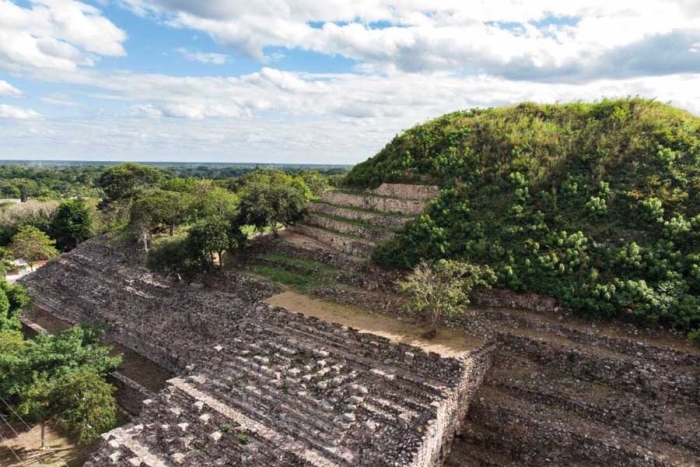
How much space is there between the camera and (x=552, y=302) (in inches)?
575

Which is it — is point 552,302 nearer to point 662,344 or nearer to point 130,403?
point 662,344

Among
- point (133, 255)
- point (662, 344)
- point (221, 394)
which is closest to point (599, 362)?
point (662, 344)

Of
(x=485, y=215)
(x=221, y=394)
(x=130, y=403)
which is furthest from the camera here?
(x=485, y=215)

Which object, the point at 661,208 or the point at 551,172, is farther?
the point at 551,172

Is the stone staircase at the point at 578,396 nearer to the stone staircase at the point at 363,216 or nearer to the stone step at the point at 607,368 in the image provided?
the stone step at the point at 607,368

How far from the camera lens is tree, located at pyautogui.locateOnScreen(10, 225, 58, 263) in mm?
33344

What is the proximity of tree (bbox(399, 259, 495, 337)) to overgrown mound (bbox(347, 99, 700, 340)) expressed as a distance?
1.14 metres

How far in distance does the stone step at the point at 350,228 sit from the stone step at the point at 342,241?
289mm

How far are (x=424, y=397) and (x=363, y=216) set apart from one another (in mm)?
11455

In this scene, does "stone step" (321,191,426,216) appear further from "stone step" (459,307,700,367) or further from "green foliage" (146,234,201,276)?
"green foliage" (146,234,201,276)

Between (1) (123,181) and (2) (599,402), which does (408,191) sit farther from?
(1) (123,181)

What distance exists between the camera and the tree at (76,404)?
13.6 meters

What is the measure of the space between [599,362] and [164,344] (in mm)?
15892

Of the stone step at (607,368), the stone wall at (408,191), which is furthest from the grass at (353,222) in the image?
the stone step at (607,368)
